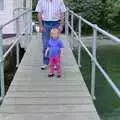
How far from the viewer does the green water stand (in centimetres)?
1609

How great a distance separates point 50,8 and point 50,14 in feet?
0.38

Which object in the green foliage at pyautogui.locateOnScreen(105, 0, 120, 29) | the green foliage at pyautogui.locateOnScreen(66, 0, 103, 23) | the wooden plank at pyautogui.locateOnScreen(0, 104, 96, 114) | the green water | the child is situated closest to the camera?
the wooden plank at pyautogui.locateOnScreen(0, 104, 96, 114)

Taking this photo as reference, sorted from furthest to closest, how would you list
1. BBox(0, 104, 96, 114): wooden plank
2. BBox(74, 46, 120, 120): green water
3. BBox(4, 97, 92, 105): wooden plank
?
BBox(74, 46, 120, 120): green water
BBox(4, 97, 92, 105): wooden plank
BBox(0, 104, 96, 114): wooden plank

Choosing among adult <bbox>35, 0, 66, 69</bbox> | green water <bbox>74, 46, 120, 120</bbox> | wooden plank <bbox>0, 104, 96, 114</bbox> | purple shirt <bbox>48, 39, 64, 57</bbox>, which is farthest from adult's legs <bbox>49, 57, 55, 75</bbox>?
green water <bbox>74, 46, 120, 120</bbox>

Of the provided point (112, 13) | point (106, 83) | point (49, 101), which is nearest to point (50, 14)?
point (49, 101)

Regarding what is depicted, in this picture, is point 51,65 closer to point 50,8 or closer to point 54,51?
point 54,51

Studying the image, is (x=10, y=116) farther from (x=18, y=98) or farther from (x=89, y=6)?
(x=89, y=6)

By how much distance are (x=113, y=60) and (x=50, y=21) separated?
20429 mm

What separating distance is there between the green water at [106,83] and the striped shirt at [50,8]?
6.20m

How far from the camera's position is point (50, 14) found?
9609mm

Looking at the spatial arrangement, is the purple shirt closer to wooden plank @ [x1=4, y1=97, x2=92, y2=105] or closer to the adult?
the adult

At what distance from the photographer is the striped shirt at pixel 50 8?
954 centimetres

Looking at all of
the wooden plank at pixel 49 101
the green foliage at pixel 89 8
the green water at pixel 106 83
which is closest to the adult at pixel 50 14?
the wooden plank at pixel 49 101

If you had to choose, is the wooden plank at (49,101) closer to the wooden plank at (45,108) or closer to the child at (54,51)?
the wooden plank at (45,108)
